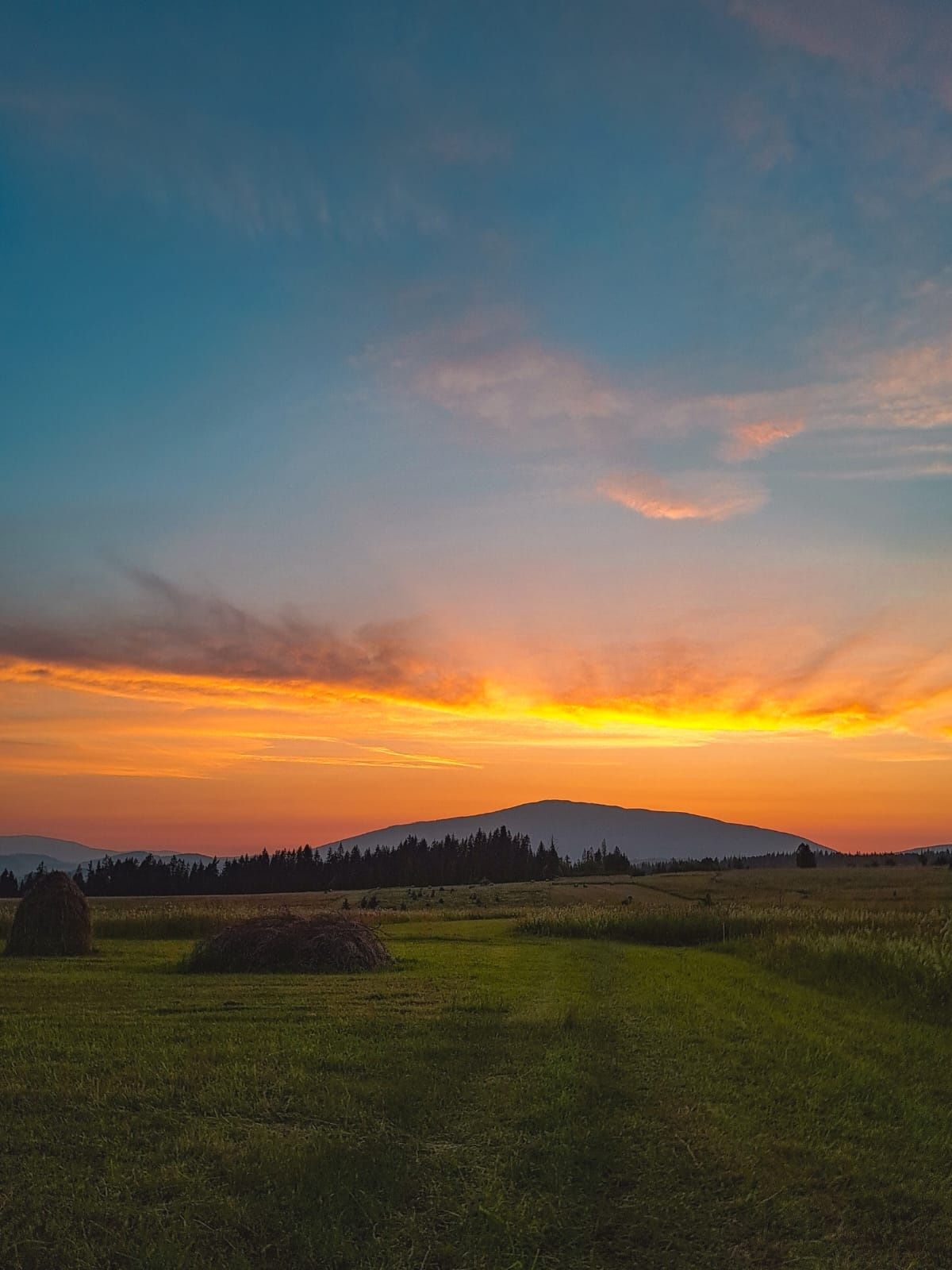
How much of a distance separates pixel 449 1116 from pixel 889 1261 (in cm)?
403

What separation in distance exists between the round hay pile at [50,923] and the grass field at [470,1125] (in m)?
6.37

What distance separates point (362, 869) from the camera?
13100 cm

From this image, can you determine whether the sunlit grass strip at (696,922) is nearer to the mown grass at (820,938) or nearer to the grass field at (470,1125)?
the mown grass at (820,938)

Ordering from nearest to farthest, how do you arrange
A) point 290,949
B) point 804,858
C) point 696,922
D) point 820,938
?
point 290,949, point 820,938, point 696,922, point 804,858

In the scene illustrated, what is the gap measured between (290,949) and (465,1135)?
45.3ft

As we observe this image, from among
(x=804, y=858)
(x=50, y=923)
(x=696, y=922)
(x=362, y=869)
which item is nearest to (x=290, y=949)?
(x=50, y=923)

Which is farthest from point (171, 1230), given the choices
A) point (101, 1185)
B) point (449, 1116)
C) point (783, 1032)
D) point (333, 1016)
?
point (783, 1032)

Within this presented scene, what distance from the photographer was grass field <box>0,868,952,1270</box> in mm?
5891

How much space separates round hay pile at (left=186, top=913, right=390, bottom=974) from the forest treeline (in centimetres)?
8857

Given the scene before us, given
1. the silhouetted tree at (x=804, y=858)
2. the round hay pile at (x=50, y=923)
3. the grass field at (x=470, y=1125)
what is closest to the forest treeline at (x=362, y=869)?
the silhouetted tree at (x=804, y=858)

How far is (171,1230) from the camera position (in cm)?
584

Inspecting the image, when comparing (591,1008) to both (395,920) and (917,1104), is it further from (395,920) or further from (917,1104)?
(395,920)

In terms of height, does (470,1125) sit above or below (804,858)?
below

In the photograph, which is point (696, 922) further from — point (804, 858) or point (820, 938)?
point (804, 858)
